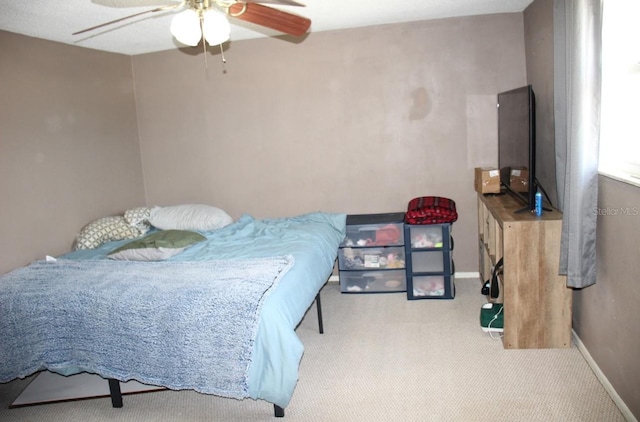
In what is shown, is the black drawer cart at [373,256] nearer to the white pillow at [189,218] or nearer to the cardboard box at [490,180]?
the cardboard box at [490,180]

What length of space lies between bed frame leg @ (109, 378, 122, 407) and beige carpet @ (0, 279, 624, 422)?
0.13 ft

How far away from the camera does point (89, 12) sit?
304 cm

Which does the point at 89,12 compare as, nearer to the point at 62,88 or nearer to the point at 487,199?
the point at 62,88

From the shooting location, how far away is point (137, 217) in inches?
161

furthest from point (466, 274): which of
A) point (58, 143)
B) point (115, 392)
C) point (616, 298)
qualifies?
point (58, 143)

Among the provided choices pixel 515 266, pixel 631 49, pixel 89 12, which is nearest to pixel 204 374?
pixel 515 266

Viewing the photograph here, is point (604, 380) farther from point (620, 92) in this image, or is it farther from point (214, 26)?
point (214, 26)

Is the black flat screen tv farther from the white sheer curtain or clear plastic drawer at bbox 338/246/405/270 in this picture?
clear plastic drawer at bbox 338/246/405/270

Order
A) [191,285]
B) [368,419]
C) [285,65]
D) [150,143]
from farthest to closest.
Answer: [150,143] → [285,65] → [191,285] → [368,419]

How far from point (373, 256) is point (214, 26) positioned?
2.38m

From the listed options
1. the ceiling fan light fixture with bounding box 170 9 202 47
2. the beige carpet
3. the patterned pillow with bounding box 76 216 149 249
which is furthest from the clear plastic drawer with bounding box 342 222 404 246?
→ the ceiling fan light fixture with bounding box 170 9 202 47

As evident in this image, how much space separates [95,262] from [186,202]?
1.52 m

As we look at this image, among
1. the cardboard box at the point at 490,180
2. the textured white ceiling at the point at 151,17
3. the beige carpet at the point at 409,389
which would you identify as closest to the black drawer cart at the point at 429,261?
the cardboard box at the point at 490,180

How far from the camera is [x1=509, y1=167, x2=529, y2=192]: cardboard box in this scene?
10.1ft
